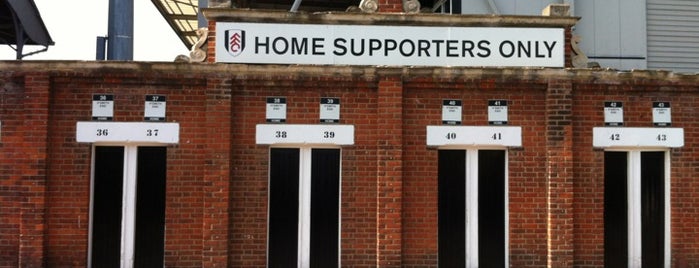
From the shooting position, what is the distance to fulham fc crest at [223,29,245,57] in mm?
9344

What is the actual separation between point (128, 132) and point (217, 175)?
1.43 m

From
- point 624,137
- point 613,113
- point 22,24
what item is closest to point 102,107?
point 613,113

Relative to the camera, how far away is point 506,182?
9414mm

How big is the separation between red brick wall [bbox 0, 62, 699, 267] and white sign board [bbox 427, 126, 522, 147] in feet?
0.39

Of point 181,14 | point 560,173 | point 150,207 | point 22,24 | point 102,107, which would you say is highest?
point 181,14

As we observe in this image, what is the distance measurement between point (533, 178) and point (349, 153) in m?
2.76

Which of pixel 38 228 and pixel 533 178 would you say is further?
pixel 533 178

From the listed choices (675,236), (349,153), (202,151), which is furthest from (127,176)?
(675,236)

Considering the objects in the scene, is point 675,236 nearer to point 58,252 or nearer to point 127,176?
point 127,176

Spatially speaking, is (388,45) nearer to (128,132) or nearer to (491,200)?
(491,200)

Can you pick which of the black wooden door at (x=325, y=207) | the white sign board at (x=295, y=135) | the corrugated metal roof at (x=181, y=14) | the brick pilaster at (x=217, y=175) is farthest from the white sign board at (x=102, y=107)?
the corrugated metal roof at (x=181, y=14)

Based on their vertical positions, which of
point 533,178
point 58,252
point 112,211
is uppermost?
point 533,178

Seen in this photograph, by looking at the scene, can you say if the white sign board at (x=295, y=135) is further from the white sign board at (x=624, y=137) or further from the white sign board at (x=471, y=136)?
the white sign board at (x=624, y=137)

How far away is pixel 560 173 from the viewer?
924 cm
